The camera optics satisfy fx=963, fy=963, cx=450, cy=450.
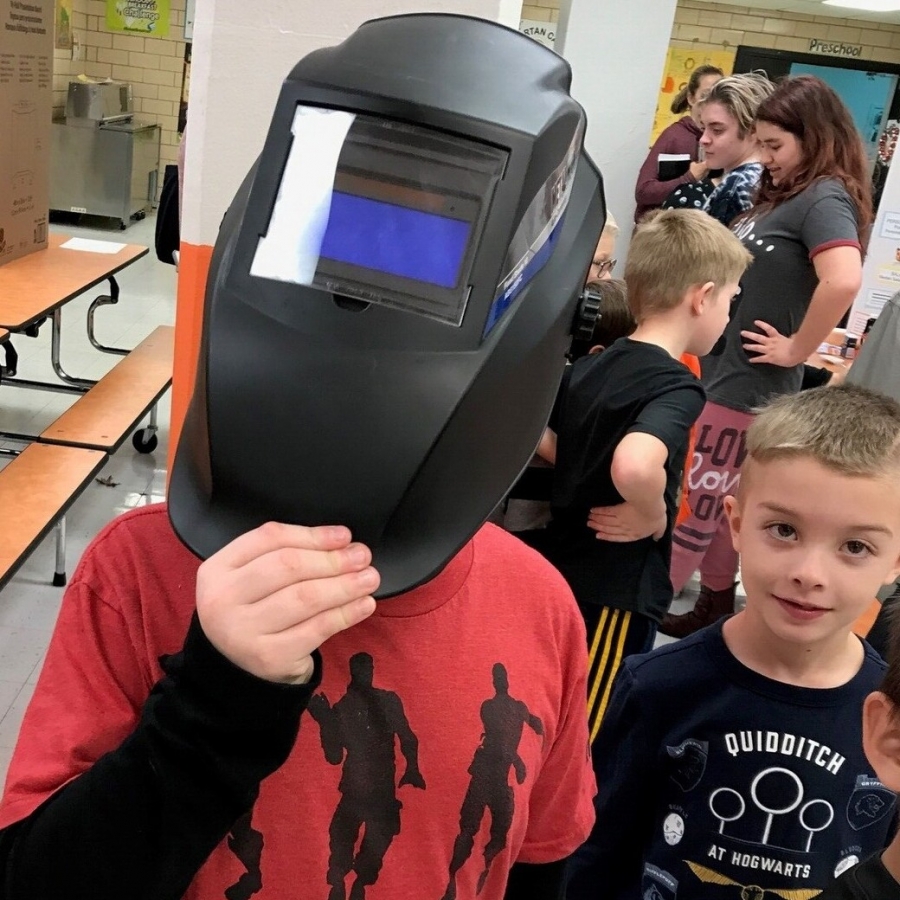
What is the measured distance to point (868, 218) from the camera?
222 cm

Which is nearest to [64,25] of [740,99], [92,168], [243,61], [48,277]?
[92,168]

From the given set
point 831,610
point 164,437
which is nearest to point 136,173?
point 164,437

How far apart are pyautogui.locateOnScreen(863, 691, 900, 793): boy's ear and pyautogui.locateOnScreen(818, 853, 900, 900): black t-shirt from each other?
10cm

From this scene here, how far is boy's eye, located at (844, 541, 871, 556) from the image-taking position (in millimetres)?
1036

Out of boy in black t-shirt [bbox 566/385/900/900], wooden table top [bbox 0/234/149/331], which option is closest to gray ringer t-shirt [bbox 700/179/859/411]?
boy in black t-shirt [bbox 566/385/900/900]

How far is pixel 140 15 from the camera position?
8.70 metres

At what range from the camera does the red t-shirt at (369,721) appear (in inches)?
20.4

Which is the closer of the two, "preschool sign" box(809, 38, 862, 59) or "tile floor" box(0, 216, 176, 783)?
"tile floor" box(0, 216, 176, 783)

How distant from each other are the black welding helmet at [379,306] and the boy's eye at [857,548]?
71 cm

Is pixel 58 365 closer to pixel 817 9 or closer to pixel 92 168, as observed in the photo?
pixel 92 168

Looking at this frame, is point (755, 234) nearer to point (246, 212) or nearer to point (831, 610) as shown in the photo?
point (831, 610)

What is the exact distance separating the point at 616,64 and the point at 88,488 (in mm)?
2352

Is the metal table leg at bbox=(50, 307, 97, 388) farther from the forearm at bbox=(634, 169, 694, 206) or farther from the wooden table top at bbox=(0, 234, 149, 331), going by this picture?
the forearm at bbox=(634, 169, 694, 206)

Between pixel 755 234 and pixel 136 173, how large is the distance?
7.49 m
